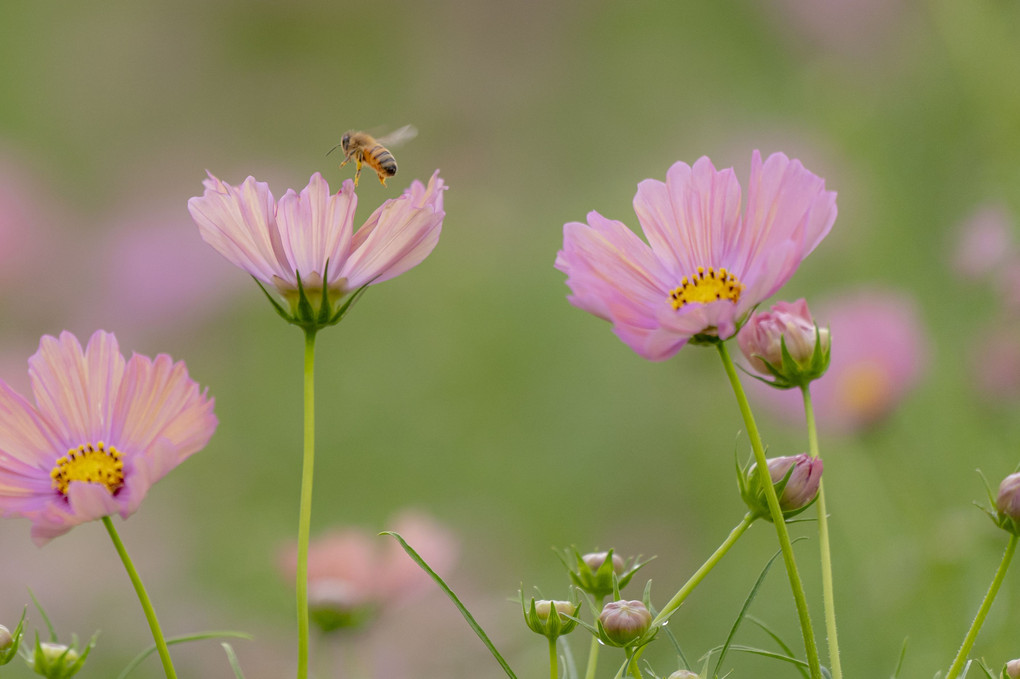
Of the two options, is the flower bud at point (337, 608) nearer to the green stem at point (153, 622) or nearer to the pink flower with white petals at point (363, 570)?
the pink flower with white petals at point (363, 570)

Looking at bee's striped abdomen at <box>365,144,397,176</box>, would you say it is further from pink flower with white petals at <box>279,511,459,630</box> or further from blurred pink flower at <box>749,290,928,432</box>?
blurred pink flower at <box>749,290,928,432</box>

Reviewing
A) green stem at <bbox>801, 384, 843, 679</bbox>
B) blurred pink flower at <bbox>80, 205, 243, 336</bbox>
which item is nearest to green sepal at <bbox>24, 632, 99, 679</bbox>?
green stem at <bbox>801, 384, 843, 679</bbox>

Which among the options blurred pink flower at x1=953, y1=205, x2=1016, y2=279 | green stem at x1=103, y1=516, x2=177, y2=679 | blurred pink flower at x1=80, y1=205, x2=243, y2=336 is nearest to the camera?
green stem at x1=103, y1=516, x2=177, y2=679

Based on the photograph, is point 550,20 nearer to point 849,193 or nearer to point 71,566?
point 849,193

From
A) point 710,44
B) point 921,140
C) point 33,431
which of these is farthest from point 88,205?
point 33,431

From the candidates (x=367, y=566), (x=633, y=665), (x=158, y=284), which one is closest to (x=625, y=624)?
(x=633, y=665)

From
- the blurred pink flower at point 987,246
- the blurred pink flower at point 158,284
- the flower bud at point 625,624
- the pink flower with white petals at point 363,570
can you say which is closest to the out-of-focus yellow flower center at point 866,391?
the blurred pink flower at point 987,246

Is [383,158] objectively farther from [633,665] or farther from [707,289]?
[633,665]
